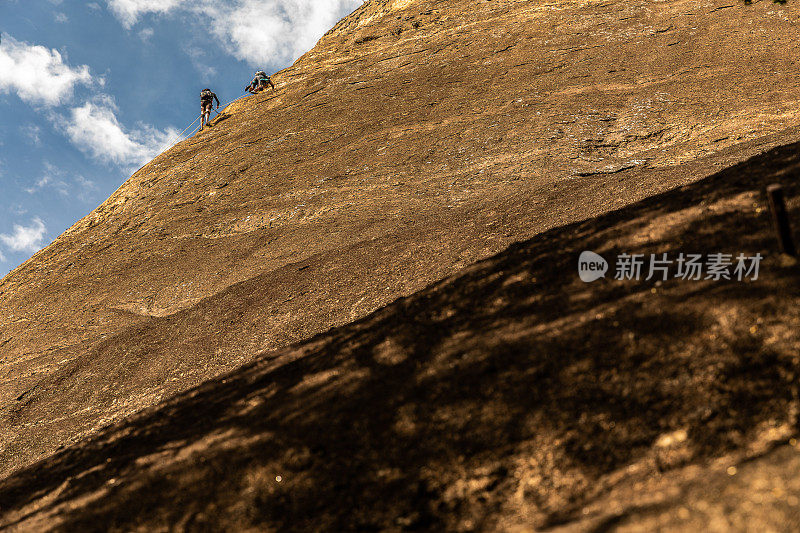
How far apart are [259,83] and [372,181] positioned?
40.6ft

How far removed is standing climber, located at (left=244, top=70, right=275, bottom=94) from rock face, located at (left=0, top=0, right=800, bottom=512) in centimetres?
103

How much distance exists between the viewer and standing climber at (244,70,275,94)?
24.3m

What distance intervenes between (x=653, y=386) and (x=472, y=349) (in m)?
1.71

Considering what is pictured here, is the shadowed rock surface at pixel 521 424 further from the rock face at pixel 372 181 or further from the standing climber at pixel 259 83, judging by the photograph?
the standing climber at pixel 259 83

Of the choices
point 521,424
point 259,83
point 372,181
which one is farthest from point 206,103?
point 521,424

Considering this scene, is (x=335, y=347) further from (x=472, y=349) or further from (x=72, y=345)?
(x=72, y=345)

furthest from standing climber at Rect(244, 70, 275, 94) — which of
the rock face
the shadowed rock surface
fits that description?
the shadowed rock surface

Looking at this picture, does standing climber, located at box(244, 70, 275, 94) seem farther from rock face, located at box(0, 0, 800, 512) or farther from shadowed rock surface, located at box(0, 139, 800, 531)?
shadowed rock surface, located at box(0, 139, 800, 531)

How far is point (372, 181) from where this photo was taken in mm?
15398

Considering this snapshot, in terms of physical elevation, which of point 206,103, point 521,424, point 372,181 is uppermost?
point 206,103

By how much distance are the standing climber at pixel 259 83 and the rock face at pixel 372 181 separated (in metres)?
1.03

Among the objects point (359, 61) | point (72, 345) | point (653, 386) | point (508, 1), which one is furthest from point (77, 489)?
point (508, 1)

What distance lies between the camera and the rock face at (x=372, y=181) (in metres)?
10.0

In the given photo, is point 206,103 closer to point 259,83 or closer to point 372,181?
point 259,83
